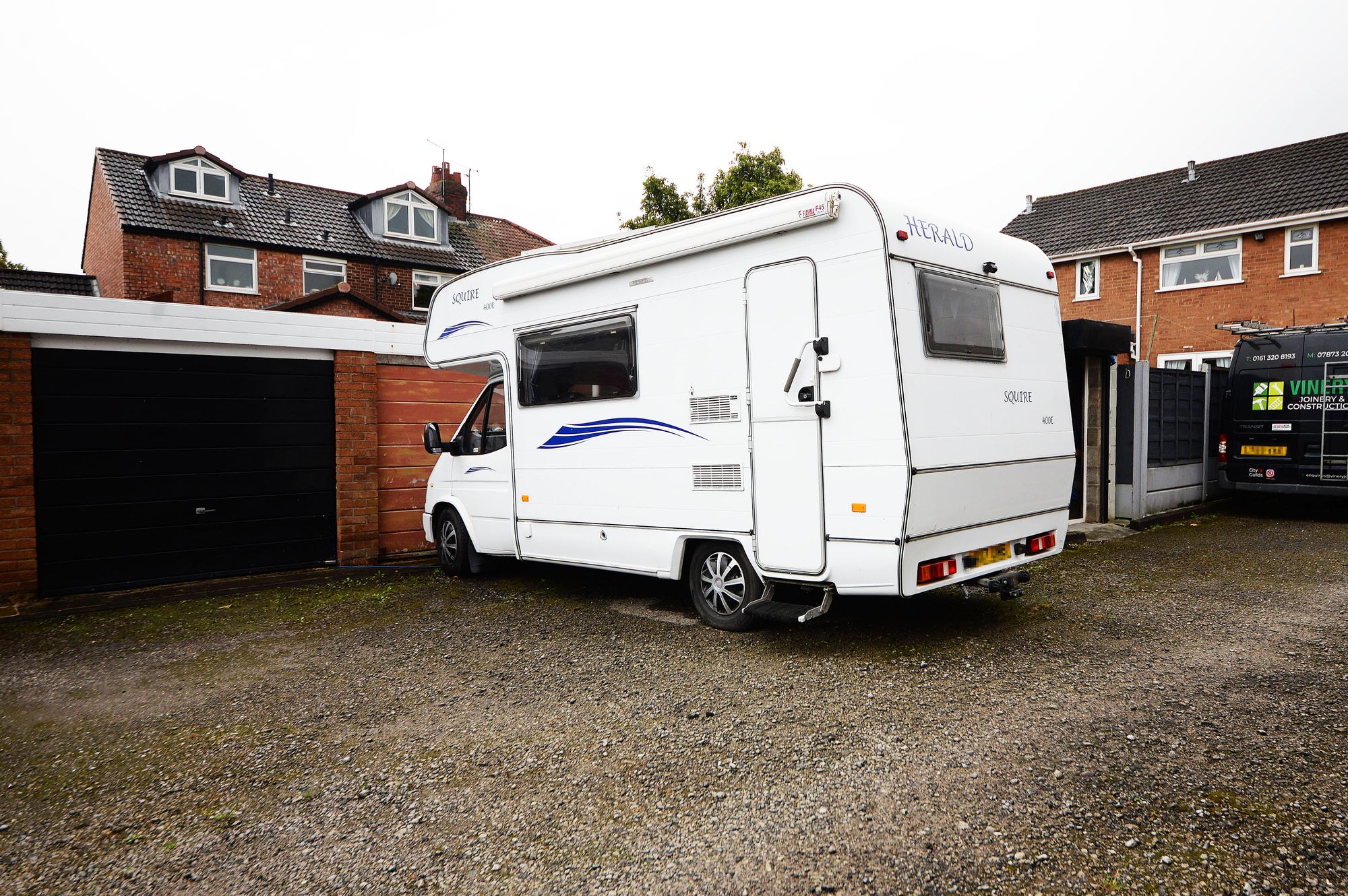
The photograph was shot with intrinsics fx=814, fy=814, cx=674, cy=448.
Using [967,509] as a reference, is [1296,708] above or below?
below

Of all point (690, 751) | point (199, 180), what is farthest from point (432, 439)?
point (199, 180)

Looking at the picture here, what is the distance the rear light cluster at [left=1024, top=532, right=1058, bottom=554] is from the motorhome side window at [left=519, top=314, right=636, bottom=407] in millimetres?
2958

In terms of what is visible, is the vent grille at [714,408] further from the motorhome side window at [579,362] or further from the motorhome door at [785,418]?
the motorhome side window at [579,362]

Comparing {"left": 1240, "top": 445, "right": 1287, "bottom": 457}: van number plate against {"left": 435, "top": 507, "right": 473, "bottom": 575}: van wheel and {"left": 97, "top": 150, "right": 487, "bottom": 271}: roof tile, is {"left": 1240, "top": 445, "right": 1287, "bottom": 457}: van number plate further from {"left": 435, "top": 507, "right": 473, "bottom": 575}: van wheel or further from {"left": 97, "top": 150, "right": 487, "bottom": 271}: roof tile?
{"left": 97, "top": 150, "right": 487, "bottom": 271}: roof tile

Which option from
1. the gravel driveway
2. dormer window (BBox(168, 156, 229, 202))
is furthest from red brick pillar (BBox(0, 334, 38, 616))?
dormer window (BBox(168, 156, 229, 202))

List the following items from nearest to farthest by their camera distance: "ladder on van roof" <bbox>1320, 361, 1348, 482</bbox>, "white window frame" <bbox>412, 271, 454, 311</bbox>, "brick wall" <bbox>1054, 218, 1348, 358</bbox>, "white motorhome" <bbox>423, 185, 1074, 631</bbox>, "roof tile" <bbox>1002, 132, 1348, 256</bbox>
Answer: "white motorhome" <bbox>423, 185, 1074, 631</bbox>
"ladder on van roof" <bbox>1320, 361, 1348, 482</bbox>
"brick wall" <bbox>1054, 218, 1348, 358</bbox>
"roof tile" <bbox>1002, 132, 1348, 256</bbox>
"white window frame" <bbox>412, 271, 454, 311</bbox>

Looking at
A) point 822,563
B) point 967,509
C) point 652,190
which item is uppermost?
point 652,190

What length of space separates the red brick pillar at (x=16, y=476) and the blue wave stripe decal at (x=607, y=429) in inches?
178

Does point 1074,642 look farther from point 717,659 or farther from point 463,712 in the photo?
point 463,712

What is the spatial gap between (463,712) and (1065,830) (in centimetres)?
289

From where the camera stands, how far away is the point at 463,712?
433 centimetres

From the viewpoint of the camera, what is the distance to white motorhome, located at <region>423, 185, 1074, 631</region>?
4.62 meters

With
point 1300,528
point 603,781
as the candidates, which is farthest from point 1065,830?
point 1300,528

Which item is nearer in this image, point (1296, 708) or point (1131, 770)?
point (1131, 770)
